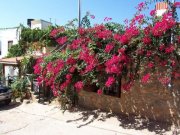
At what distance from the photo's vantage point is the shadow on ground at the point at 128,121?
9199mm

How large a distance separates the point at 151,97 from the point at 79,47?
3.51m

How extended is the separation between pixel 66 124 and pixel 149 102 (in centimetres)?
339

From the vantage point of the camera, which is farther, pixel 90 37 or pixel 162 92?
pixel 90 37

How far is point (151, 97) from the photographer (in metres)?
9.84

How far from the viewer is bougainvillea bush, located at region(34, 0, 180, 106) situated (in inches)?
343

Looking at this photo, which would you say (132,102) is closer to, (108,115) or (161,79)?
(108,115)

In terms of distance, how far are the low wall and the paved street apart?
415 mm

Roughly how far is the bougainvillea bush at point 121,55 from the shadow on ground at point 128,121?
1359 mm

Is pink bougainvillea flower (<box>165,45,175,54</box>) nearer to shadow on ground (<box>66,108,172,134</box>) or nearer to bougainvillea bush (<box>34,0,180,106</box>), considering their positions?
bougainvillea bush (<box>34,0,180,106</box>)

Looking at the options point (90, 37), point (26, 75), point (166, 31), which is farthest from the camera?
point (26, 75)

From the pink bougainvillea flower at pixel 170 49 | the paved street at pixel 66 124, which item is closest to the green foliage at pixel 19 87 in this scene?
the paved street at pixel 66 124

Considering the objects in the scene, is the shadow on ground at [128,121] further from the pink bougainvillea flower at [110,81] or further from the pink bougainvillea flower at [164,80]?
Answer: the pink bougainvillea flower at [110,81]

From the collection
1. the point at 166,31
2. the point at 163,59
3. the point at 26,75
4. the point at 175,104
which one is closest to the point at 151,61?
the point at 163,59

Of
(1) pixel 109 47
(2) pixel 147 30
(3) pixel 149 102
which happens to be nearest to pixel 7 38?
(1) pixel 109 47
